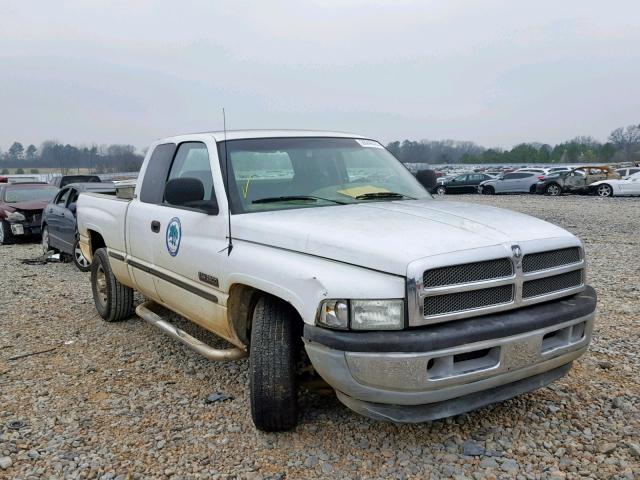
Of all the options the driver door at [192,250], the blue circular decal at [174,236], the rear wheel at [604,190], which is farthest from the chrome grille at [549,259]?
the rear wheel at [604,190]

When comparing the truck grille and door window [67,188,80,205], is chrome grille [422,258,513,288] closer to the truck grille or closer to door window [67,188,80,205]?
the truck grille

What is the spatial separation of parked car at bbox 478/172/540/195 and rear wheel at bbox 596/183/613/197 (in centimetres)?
341

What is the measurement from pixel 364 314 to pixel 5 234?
12.5 meters

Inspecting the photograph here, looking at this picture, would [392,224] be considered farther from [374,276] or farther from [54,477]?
[54,477]

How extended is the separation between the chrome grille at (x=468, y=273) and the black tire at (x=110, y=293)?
3.92 metres

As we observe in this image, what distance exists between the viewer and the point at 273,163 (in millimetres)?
4031

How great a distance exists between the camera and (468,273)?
9.16 ft

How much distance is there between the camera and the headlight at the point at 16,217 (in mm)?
12452

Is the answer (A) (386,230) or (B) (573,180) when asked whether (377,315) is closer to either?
(A) (386,230)

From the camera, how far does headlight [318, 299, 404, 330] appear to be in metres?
2.70

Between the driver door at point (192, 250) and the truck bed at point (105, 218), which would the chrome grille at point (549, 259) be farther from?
the truck bed at point (105, 218)

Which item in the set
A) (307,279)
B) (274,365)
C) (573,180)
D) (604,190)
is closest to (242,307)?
(274,365)

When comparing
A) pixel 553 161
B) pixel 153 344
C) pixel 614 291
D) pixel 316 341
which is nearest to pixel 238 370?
pixel 153 344

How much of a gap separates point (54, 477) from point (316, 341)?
1634mm
